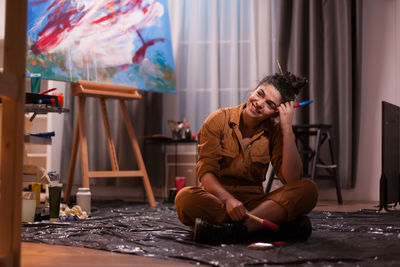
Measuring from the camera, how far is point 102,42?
10.9 ft

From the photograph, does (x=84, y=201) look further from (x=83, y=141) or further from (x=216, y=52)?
(x=216, y=52)

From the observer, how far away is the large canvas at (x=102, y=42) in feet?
10.0

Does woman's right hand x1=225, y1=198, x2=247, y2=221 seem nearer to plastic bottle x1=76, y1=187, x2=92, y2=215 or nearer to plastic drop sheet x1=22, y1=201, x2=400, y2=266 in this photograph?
plastic drop sheet x1=22, y1=201, x2=400, y2=266

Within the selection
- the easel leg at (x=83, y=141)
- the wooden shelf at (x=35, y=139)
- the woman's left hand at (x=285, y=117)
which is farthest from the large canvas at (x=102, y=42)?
the woman's left hand at (x=285, y=117)

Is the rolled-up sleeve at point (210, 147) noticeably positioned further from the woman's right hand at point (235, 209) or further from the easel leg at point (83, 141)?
the easel leg at point (83, 141)

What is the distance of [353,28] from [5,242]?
11.5 ft

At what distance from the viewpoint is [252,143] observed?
5.98 ft

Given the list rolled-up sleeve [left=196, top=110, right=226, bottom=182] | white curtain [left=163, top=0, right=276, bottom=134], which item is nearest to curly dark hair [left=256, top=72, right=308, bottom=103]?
rolled-up sleeve [left=196, top=110, right=226, bottom=182]

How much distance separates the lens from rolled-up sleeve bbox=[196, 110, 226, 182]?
1728 millimetres

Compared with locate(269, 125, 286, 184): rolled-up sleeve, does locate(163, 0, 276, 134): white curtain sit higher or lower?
→ higher

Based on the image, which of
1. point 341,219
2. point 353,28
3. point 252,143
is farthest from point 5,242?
point 353,28

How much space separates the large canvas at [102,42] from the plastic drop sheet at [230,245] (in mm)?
1053

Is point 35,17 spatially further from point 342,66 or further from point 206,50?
point 342,66

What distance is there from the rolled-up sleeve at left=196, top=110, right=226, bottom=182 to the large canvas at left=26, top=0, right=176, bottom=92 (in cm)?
161
